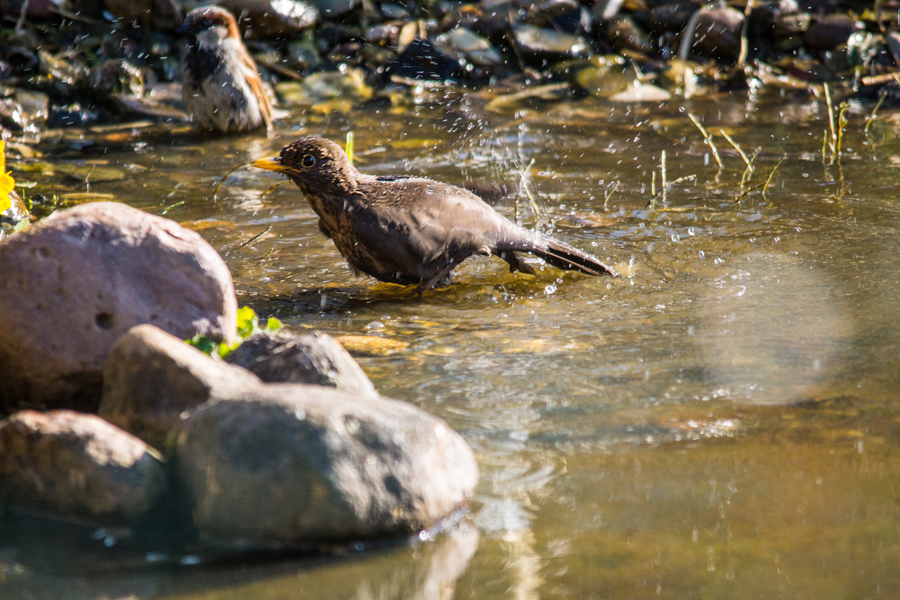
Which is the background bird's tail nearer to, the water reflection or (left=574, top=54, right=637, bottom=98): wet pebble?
the water reflection

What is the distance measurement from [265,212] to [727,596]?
5016 millimetres

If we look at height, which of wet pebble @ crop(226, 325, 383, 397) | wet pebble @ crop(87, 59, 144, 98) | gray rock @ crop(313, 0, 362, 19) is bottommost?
wet pebble @ crop(226, 325, 383, 397)

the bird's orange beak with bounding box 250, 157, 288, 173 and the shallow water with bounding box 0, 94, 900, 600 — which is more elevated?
the bird's orange beak with bounding box 250, 157, 288, 173

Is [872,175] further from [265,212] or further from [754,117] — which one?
[265,212]

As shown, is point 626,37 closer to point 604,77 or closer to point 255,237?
point 604,77

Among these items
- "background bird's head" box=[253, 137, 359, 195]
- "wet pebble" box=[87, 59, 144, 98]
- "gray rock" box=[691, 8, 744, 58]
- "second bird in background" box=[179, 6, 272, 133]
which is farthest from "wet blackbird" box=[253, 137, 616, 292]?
"gray rock" box=[691, 8, 744, 58]

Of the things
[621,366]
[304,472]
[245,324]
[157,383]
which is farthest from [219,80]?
[304,472]

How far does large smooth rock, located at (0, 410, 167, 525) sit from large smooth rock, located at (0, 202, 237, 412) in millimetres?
513

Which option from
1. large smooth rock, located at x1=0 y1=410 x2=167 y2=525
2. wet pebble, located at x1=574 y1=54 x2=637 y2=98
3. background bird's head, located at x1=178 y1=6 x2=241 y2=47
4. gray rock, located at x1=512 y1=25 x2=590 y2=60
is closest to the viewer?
large smooth rock, located at x1=0 y1=410 x2=167 y2=525

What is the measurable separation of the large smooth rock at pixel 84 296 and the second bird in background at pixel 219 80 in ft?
18.7

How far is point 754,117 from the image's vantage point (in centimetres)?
950

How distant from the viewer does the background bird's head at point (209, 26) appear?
9.05 meters

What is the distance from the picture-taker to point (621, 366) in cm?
387

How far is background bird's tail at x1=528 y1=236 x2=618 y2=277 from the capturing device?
5.38m
